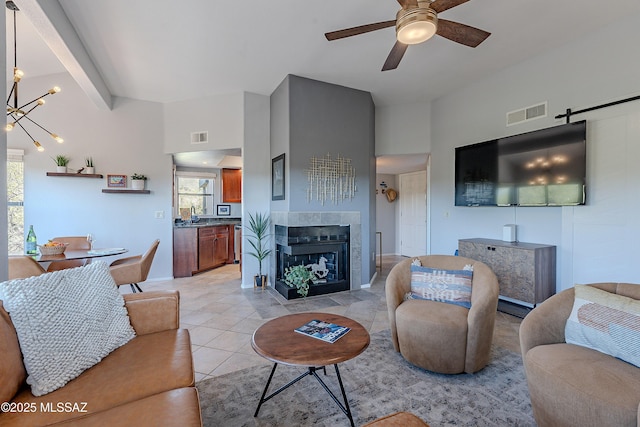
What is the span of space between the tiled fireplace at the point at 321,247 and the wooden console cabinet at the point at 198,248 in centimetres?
168

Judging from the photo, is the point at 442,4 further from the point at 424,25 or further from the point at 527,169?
the point at 527,169

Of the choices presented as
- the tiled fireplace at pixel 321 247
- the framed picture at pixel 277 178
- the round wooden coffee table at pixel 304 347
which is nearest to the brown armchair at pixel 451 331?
the round wooden coffee table at pixel 304 347

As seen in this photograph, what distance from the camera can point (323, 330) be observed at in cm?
175

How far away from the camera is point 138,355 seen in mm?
1475

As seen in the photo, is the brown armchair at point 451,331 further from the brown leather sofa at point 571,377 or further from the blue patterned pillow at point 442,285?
the brown leather sofa at point 571,377

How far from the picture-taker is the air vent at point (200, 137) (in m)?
4.68

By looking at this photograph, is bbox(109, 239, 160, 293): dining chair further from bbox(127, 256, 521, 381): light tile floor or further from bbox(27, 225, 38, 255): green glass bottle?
bbox(27, 225, 38, 255): green glass bottle

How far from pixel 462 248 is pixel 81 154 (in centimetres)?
565

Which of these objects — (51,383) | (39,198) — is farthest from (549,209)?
(39,198)

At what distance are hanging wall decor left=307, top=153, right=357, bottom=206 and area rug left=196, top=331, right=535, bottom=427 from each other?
241 centimetres

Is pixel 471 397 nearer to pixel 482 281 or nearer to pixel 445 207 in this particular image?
pixel 482 281

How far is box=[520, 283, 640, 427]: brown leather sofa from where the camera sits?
120 cm

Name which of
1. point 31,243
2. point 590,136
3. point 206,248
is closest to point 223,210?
point 206,248

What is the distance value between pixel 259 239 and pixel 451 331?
303 centimetres
